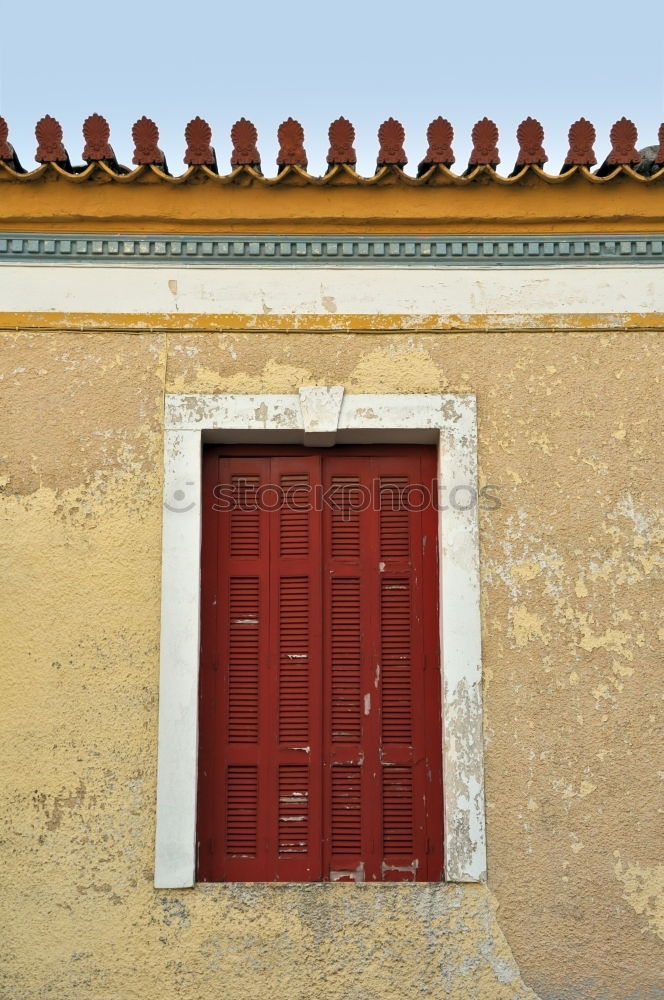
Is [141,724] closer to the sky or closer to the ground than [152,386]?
closer to the ground

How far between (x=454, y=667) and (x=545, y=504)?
872 mm

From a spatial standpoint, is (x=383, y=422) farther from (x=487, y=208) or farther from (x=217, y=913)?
(x=217, y=913)

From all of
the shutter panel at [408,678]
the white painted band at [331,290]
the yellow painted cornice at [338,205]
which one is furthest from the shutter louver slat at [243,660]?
the yellow painted cornice at [338,205]

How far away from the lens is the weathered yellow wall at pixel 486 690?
5059mm

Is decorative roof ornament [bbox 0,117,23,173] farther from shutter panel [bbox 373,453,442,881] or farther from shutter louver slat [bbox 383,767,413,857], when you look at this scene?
shutter louver slat [bbox 383,767,413,857]

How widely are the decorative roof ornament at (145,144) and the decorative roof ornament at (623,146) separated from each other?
7.05 feet

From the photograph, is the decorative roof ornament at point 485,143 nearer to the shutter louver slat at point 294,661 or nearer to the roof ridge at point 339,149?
the roof ridge at point 339,149

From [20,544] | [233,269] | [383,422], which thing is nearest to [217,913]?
[20,544]

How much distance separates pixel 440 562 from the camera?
5.44 meters

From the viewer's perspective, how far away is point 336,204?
5609 millimetres

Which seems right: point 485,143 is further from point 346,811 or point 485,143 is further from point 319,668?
point 346,811

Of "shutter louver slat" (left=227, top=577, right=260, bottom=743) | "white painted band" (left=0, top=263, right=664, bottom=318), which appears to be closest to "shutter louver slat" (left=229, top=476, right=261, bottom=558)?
"shutter louver slat" (left=227, top=577, right=260, bottom=743)

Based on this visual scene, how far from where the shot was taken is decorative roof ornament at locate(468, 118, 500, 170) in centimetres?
551

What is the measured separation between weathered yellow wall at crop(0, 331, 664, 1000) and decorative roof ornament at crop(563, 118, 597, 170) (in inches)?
32.4
